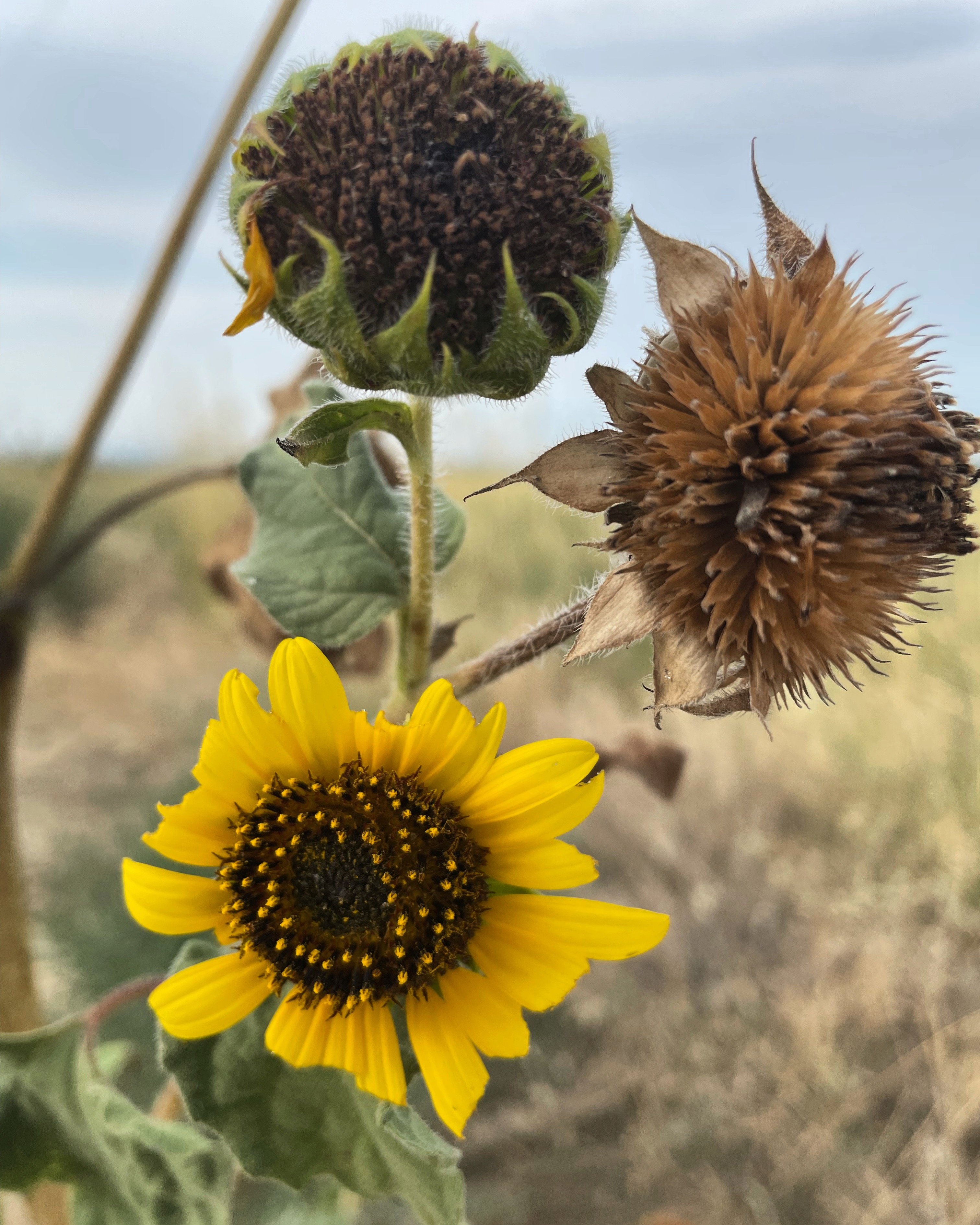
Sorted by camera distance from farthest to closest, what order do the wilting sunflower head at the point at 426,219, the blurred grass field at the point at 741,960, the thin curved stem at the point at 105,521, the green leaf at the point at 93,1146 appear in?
1. the blurred grass field at the point at 741,960
2. the thin curved stem at the point at 105,521
3. the green leaf at the point at 93,1146
4. the wilting sunflower head at the point at 426,219

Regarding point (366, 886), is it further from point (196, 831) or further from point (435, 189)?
point (435, 189)

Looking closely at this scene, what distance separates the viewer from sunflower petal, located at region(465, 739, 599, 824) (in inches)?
13.1

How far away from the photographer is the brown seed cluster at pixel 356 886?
354 millimetres

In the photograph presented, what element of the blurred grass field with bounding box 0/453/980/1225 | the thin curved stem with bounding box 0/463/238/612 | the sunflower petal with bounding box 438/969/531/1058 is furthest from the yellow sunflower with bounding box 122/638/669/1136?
the blurred grass field with bounding box 0/453/980/1225

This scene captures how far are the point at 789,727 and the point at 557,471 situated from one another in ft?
5.17

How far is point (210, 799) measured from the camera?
0.35 meters

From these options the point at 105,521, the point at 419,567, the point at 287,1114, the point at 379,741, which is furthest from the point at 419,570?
the point at 105,521

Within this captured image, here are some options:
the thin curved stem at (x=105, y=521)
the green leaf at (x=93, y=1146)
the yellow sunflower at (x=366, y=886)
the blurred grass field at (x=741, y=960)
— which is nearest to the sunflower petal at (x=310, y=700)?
the yellow sunflower at (x=366, y=886)

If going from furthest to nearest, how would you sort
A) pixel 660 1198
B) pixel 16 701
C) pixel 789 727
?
pixel 789 727 < pixel 660 1198 < pixel 16 701

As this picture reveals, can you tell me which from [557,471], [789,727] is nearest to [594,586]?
[557,471]

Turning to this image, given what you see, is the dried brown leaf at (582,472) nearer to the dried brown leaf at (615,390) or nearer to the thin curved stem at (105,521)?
the dried brown leaf at (615,390)

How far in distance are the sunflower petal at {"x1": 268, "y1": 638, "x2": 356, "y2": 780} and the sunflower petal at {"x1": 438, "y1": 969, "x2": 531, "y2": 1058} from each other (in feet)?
0.32

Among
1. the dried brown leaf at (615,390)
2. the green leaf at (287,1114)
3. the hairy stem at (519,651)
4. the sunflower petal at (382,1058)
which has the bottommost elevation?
the green leaf at (287,1114)

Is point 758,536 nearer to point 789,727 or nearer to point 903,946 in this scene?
point 903,946
